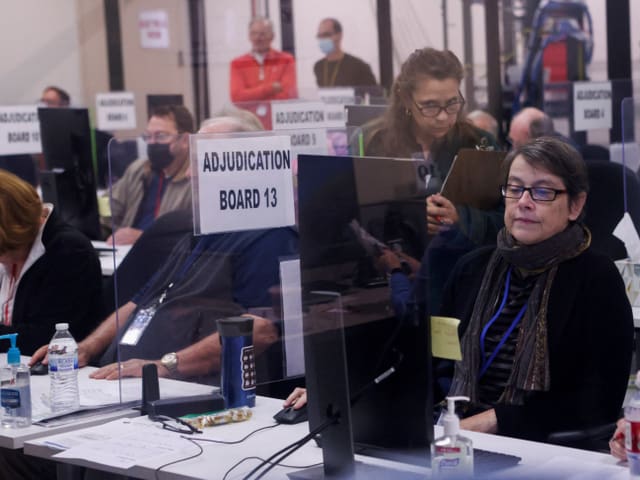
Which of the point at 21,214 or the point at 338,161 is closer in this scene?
the point at 338,161

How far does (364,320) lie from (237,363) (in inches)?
31.4

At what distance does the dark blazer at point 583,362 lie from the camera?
8.52 ft

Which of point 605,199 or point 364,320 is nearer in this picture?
point 364,320

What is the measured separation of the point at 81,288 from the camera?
347cm

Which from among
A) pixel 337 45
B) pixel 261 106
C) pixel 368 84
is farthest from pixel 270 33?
pixel 261 106

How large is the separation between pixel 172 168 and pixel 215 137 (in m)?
0.97

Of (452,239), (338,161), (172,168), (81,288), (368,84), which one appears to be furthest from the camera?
(368,84)

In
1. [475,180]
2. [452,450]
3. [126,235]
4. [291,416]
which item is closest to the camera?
[452,450]

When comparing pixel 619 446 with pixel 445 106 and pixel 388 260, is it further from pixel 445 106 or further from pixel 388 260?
pixel 445 106

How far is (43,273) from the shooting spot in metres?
3.42

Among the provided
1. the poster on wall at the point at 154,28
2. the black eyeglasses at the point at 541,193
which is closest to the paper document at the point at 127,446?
the black eyeglasses at the point at 541,193

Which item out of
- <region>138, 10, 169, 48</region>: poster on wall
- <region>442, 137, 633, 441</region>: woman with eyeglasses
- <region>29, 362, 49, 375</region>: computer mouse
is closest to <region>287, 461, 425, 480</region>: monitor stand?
<region>442, 137, 633, 441</region>: woman with eyeglasses

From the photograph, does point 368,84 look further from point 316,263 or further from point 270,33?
point 316,263

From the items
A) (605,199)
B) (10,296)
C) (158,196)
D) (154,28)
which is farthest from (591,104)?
(154,28)
